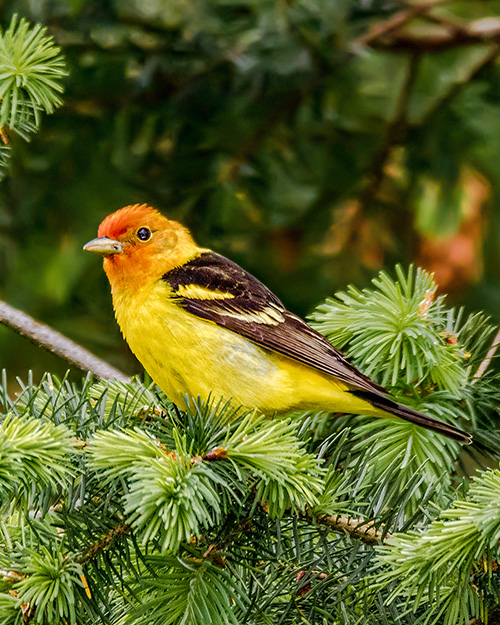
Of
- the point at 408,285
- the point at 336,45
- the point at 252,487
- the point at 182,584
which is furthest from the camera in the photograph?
the point at 336,45

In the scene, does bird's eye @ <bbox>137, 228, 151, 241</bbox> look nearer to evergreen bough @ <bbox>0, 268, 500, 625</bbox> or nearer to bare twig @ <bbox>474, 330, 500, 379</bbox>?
evergreen bough @ <bbox>0, 268, 500, 625</bbox>

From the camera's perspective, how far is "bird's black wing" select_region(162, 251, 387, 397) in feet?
8.75

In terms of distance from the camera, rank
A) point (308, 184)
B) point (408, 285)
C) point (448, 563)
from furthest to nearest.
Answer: point (308, 184)
point (408, 285)
point (448, 563)

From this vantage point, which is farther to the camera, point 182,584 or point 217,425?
point 217,425

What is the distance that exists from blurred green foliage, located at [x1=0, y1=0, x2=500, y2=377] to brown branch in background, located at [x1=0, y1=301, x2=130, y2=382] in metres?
1.68

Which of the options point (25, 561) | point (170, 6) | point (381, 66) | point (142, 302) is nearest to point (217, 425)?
point (25, 561)

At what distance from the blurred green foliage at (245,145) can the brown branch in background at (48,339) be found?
168cm

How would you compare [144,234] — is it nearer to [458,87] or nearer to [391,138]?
[391,138]

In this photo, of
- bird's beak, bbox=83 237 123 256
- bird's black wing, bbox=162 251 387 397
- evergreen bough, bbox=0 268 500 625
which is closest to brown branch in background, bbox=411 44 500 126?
bird's black wing, bbox=162 251 387 397

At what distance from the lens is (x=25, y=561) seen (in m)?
1.67

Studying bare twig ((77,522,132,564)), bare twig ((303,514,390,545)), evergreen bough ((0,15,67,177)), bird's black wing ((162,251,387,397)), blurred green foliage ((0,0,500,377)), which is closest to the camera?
bare twig ((77,522,132,564))

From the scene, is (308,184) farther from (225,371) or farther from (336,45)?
(225,371)

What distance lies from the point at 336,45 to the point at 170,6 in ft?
3.36

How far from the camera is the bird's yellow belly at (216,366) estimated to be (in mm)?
2691
